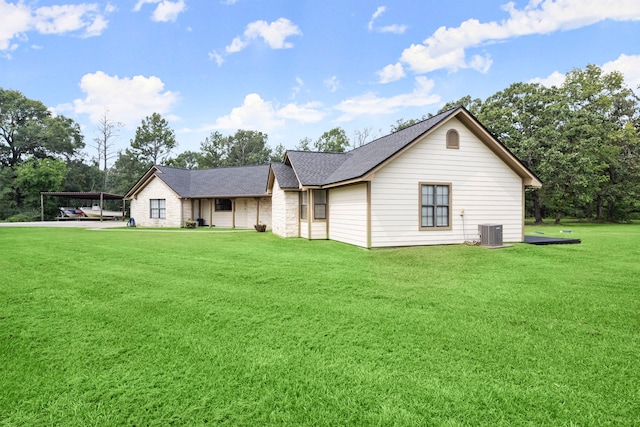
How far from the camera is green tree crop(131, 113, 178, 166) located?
49.4m

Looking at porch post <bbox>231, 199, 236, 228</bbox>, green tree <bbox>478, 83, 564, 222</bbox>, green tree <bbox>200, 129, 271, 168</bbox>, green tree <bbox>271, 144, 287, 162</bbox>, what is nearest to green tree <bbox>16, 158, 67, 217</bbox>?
green tree <bbox>200, 129, 271, 168</bbox>

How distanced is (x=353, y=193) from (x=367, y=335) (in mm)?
8907

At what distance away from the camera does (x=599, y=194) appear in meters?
31.9

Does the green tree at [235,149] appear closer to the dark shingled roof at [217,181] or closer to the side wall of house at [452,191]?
the dark shingled roof at [217,181]

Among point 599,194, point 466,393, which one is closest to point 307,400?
point 466,393

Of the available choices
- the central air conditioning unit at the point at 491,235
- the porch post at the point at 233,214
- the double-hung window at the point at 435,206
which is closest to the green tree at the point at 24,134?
the porch post at the point at 233,214

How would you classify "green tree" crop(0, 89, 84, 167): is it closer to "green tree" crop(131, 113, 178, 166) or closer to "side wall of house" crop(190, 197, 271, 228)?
"green tree" crop(131, 113, 178, 166)

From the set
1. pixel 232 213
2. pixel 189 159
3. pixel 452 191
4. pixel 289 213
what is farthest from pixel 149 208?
pixel 189 159

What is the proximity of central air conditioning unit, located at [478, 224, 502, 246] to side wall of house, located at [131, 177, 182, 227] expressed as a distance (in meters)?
21.7

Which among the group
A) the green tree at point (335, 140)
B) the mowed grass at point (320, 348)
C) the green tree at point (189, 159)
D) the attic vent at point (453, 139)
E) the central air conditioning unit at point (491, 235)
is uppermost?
the green tree at point (335, 140)

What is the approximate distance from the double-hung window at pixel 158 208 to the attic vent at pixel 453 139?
73.4 feet

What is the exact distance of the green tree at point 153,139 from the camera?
49.4m

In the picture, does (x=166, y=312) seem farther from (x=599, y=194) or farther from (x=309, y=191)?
(x=599, y=194)

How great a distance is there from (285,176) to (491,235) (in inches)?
398
